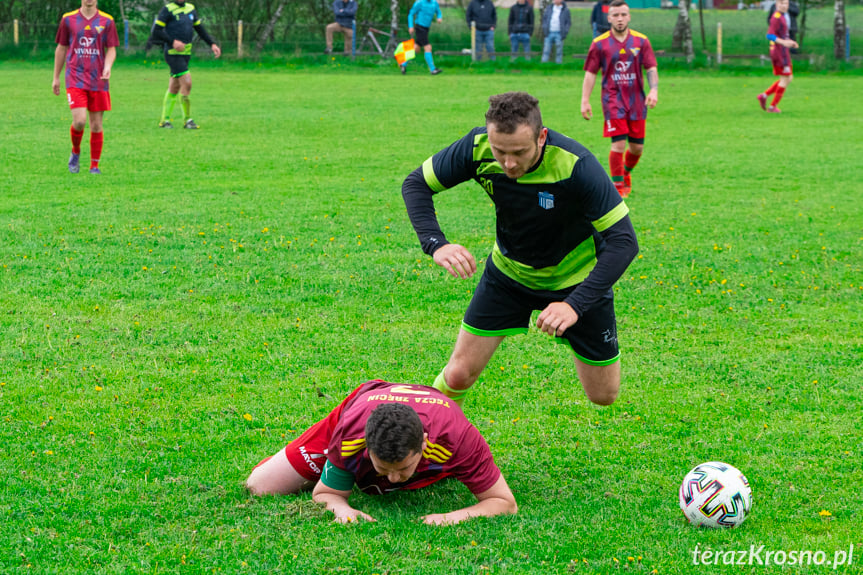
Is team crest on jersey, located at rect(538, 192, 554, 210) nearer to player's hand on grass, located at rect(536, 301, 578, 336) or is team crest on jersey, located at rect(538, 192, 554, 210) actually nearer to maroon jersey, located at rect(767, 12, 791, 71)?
player's hand on grass, located at rect(536, 301, 578, 336)

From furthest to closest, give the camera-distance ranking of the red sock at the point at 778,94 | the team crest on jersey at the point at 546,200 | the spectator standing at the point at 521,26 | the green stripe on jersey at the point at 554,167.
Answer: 1. the spectator standing at the point at 521,26
2. the red sock at the point at 778,94
3. the team crest on jersey at the point at 546,200
4. the green stripe on jersey at the point at 554,167

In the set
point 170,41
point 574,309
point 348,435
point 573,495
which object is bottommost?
point 573,495

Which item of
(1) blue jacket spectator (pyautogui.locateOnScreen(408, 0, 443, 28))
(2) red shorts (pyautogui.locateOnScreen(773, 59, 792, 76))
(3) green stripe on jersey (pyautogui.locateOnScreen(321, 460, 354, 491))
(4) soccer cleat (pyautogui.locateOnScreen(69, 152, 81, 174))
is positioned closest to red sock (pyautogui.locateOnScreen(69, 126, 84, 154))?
(4) soccer cleat (pyautogui.locateOnScreen(69, 152, 81, 174))

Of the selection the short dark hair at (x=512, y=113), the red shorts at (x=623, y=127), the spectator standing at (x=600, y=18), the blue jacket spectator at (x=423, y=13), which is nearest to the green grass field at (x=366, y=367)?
the red shorts at (x=623, y=127)

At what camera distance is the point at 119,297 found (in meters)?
8.43

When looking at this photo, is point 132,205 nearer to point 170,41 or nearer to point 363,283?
point 363,283

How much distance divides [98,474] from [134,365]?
176cm

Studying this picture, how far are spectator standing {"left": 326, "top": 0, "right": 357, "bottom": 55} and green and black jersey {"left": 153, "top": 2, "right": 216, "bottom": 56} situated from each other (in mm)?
14097

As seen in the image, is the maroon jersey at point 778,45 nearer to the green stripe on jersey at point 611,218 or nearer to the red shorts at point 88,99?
the red shorts at point 88,99

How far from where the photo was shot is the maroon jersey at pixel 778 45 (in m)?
21.1

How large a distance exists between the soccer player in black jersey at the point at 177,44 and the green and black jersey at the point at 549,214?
13.8 m

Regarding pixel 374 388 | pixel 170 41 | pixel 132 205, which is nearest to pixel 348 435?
pixel 374 388

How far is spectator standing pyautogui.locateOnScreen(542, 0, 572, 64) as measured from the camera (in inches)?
1198

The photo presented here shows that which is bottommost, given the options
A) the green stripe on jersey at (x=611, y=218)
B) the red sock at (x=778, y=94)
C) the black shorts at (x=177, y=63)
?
the green stripe on jersey at (x=611, y=218)
